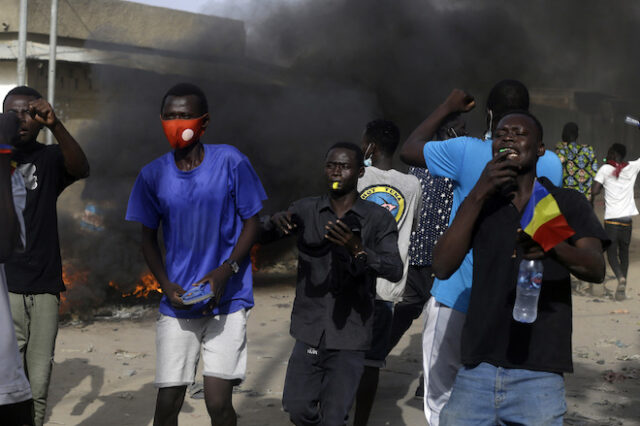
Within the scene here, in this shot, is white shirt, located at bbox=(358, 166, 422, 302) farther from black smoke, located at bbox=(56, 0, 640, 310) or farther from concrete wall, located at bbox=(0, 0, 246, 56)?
concrete wall, located at bbox=(0, 0, 246, 56)

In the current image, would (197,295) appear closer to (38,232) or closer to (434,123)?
A: (38,232)

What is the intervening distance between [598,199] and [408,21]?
6.81 m

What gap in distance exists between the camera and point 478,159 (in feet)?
11.2

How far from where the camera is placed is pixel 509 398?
260 centimetres

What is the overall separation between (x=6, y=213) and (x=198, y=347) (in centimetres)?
131

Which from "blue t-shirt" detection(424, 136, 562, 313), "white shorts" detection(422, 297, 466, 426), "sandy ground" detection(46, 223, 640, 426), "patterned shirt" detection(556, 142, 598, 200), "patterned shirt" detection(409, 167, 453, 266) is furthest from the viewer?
"patterned shirt" detection(556, 142, 598, 200)

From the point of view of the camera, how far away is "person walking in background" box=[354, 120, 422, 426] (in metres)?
4.59

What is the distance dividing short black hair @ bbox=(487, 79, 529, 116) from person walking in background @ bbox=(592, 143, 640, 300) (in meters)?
6.64

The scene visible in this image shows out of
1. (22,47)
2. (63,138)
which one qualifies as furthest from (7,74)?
(63,138)

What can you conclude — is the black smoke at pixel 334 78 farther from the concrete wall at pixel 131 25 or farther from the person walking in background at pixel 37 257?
the person walking in background at pixel 37 257

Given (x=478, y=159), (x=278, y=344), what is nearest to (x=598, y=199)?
(x=278, y=344)

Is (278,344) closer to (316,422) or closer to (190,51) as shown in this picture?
(316,422)

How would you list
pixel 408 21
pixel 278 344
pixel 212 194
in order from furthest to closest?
pixel 408 21, pixel 278 344, pixel 212 194

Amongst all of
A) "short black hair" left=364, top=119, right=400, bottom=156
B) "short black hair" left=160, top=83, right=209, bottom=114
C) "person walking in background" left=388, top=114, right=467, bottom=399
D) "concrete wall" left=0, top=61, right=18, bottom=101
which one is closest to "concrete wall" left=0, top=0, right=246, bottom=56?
"concrete wall" left=0, top=61, right=18, bottom=101
